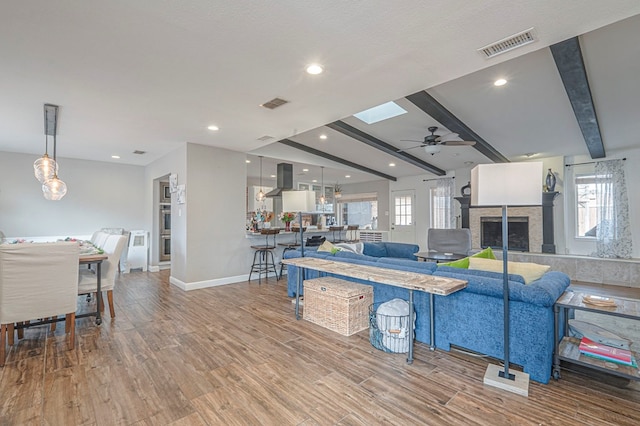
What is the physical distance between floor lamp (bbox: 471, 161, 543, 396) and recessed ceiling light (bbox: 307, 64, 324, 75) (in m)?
1.58

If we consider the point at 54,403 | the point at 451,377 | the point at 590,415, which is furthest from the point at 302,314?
the point at 590,415

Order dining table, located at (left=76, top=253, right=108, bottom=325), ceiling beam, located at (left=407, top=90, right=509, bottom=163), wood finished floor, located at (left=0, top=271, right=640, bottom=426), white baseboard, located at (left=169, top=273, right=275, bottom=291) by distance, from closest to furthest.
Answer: wood finished floor, located at (left=0, top=271, right=640, bottom=426), dining table, located at (left=76, top=253, right=108, bottom=325), ceiling beam, located at (left=407, top=90, right=509, bottom=163), white baseboard, located at (left=169, top=273, right=275, bottom=291)

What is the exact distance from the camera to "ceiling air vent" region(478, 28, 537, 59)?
82.8 inches

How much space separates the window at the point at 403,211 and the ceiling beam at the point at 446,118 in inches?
138

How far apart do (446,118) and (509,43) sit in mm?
2241

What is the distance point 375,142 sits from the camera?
19.5 feet

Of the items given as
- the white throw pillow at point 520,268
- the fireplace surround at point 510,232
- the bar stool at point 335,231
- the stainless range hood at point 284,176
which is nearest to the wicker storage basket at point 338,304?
the white throw pillow at point 520,268

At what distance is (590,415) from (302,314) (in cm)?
265

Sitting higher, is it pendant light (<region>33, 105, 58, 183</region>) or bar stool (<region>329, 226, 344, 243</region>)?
pendant light (<region>33, 105, 58, 183</region>)

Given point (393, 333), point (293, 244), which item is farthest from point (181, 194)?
point (393, 333)

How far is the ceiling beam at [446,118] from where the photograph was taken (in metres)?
3.82

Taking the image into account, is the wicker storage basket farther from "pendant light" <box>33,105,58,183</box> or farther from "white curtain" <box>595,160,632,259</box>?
"white curtain" <box>595,160,632,259</box>

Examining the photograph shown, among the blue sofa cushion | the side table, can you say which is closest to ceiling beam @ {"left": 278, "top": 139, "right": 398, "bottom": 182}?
the blue sofa cushion

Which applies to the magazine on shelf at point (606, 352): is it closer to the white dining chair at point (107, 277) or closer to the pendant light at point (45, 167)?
the white dining chair at point (107, 277)
